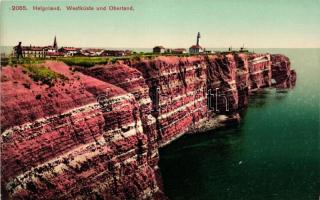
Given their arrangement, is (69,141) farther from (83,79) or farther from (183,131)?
(183,131)

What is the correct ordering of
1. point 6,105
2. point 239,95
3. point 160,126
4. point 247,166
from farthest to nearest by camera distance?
1. point 239,95
2. point 160,126
3. point 247,166
4. point 6,105

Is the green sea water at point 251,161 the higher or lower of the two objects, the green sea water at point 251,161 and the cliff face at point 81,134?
the lower

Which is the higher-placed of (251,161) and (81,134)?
(81,134)

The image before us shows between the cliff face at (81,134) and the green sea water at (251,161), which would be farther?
the green sea water at (251,161)

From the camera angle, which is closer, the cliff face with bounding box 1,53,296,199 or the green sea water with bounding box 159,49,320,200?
the cliff face with bounding box 1,53,296,199

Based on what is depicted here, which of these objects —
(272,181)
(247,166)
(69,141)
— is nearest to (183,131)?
(247,166)

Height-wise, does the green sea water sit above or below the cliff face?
below

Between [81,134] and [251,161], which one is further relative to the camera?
[251,161]

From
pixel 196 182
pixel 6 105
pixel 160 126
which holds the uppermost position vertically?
pixel 6 105
